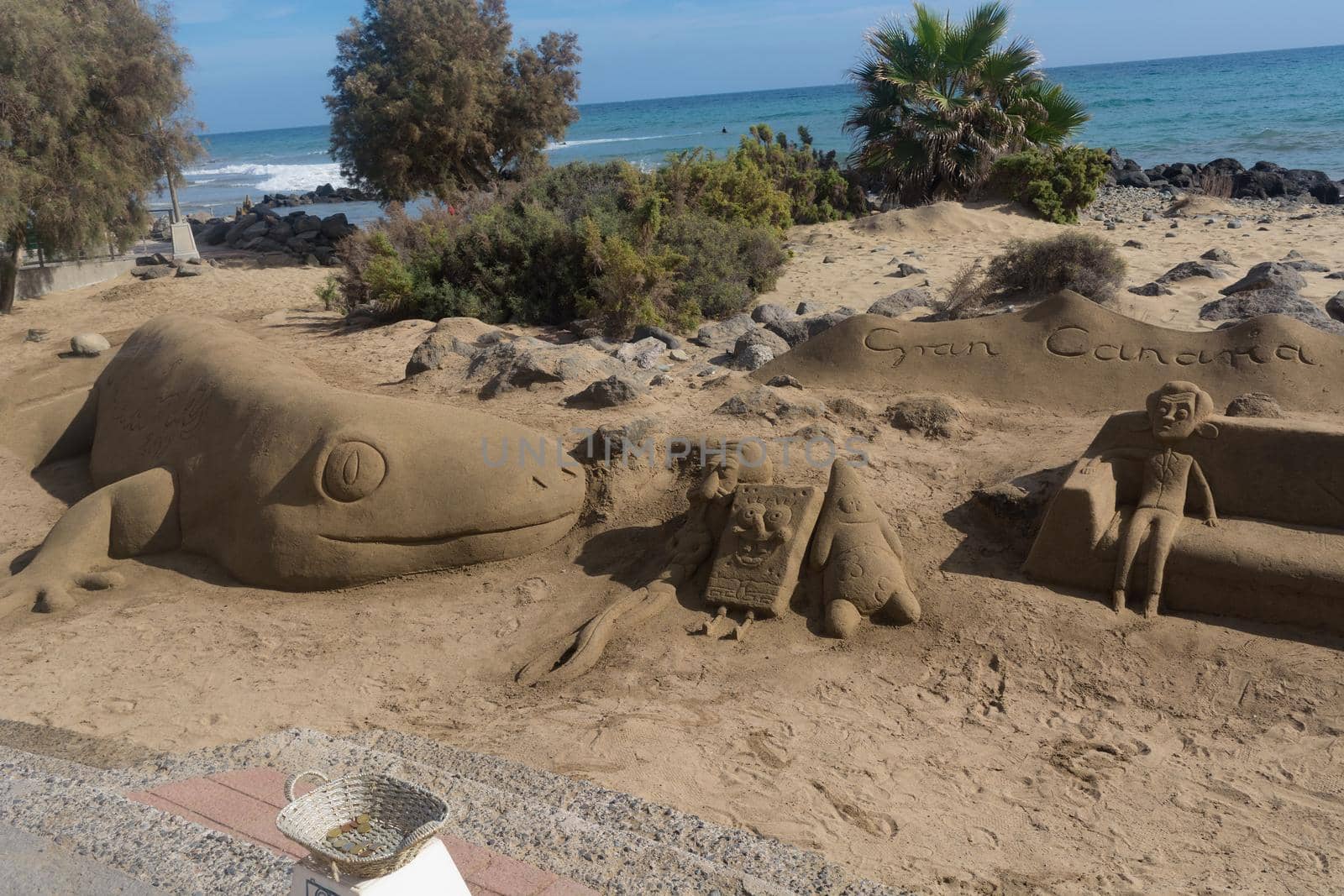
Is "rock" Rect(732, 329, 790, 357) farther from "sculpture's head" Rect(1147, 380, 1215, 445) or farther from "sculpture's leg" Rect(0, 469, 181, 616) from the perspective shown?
"sculpture's leg" Rect(0, 469, 181, 616)

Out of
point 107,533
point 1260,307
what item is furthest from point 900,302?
point 107,533

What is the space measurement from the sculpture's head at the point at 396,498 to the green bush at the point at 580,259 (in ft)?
15.7

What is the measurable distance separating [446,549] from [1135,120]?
43486mm

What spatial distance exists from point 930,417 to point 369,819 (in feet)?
18.3

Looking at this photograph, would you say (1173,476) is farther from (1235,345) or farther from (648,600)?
(648,600)

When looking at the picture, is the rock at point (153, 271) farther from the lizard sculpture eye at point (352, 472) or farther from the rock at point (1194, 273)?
the rock at point (1194, 273)

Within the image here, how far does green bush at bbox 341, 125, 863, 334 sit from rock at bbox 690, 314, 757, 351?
0.50m

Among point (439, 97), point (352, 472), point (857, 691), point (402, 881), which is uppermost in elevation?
point (439, 97)

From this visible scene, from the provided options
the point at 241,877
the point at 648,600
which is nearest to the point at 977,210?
the point at 648,600

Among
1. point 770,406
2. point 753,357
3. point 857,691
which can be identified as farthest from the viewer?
point 753,357

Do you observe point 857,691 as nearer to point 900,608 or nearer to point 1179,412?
point 900,608

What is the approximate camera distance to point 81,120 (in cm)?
1481

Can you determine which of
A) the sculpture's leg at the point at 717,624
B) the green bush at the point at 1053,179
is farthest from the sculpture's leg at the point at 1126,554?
the green bush at the point at 1053,179

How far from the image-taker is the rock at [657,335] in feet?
32.8
